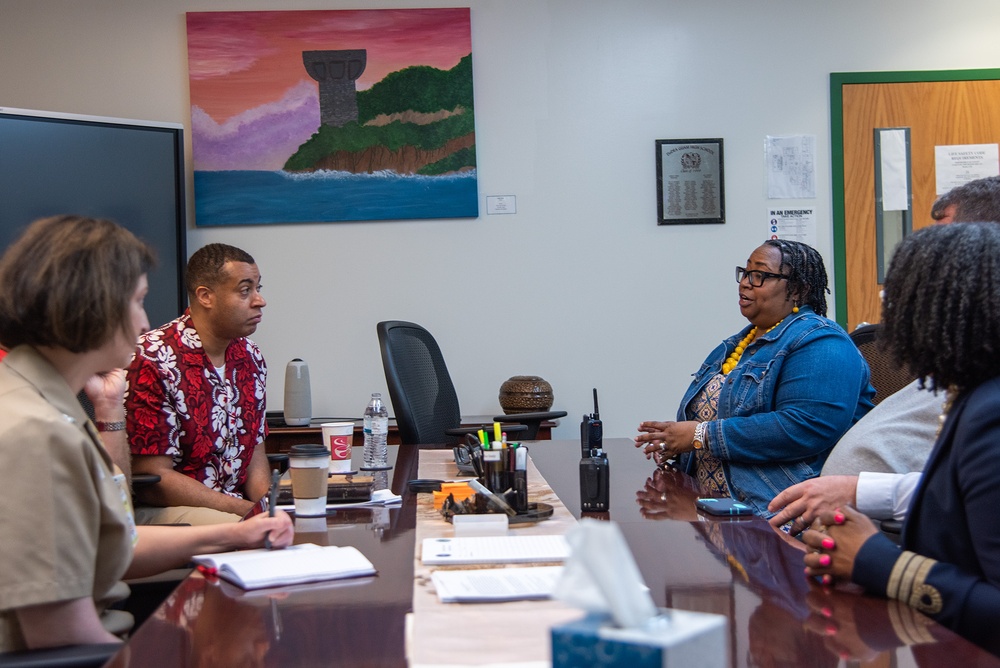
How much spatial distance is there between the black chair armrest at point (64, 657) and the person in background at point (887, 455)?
44.6 inches

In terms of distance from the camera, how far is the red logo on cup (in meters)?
2.42

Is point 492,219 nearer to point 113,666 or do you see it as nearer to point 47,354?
point 47,354

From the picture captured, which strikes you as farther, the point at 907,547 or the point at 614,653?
the point at 907,547

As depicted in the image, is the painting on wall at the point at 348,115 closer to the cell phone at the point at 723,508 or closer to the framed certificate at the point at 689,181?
the framed certificate at the point at 689,181

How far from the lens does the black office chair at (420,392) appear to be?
3070 mm

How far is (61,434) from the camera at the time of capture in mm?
1213

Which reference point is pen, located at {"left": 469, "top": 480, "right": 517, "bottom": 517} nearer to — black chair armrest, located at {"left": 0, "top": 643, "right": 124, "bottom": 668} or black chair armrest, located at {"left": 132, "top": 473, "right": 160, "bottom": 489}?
black chair armrest, located at {"left": 0, "top": 643, "right": 124, "bottom": 668}

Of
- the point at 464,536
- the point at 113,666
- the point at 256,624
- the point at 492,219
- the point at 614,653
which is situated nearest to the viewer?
the point at 614,653

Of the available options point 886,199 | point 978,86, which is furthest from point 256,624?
point 978,86

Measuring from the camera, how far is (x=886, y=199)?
4.46 metres

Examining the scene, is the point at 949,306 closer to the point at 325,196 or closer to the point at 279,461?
the point at 279,461

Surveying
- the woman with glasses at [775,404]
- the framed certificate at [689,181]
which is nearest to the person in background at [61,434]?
the woman with glasses at [775,404]

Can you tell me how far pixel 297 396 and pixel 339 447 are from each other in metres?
1.70

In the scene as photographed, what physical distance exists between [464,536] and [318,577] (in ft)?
0.99
